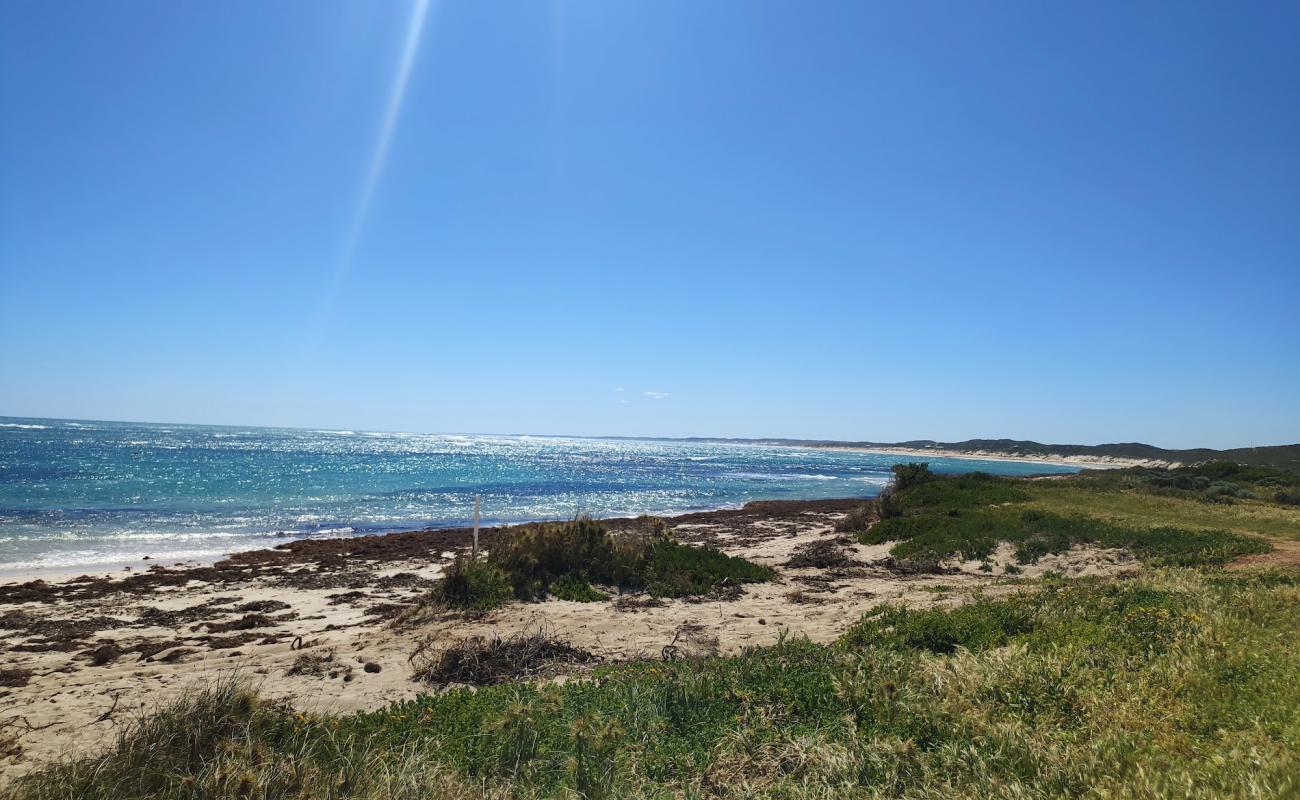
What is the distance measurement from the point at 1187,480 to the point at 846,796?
3918cm

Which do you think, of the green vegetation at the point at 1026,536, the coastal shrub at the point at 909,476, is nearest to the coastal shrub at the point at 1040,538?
the green vegetation at the point at 1026,536

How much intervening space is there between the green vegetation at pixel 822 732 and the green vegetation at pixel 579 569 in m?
5.18

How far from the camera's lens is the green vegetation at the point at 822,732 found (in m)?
4.00

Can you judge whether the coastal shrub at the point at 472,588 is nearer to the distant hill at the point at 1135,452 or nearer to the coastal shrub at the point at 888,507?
the coastal shrub at the point at 888,507

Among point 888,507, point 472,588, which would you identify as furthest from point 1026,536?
point 472,588

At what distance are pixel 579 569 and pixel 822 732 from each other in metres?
Answer: 8.73

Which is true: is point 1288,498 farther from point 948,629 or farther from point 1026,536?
point 948,629

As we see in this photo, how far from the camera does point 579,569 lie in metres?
13.3

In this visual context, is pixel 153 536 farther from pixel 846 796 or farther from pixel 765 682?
→ pixel 846 796

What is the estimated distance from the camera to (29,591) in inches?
544

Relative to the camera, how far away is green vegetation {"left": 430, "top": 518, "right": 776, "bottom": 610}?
11641 millimetres

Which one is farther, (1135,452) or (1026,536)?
(1135,452)

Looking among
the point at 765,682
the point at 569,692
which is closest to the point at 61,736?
the point at 569,692

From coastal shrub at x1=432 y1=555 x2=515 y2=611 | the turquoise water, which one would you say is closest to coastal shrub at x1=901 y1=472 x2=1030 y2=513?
the turquoise water
